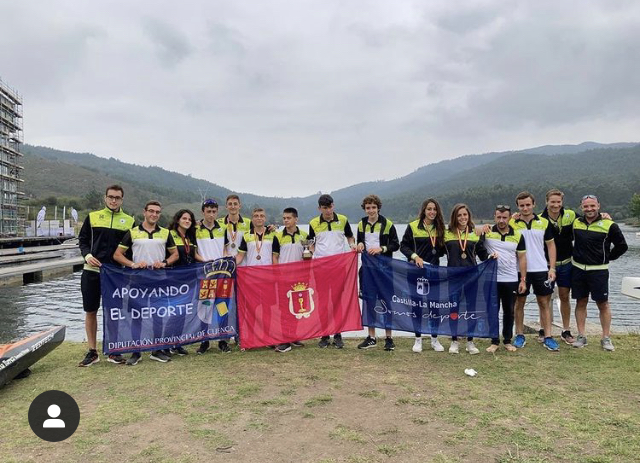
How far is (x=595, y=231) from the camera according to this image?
6.45 meters

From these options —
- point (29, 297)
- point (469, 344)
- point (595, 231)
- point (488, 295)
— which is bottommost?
point (29, 297)

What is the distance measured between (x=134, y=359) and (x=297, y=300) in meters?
2.56

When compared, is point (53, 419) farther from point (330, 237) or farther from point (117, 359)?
point (330, 237)

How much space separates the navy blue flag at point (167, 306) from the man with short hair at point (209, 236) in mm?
280

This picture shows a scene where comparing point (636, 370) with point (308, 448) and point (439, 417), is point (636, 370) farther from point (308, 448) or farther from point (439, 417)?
point (308, 448)

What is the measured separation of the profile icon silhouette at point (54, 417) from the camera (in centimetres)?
382

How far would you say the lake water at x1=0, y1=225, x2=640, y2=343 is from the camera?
13.6 metres

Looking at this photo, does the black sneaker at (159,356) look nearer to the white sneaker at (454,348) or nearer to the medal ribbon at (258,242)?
the medal ribbon at (258,242)

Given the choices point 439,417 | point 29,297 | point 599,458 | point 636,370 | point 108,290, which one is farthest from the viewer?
point 29,297

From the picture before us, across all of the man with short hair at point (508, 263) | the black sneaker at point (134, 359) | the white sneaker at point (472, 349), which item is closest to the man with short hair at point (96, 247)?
the black sneaker at point (134, 359)

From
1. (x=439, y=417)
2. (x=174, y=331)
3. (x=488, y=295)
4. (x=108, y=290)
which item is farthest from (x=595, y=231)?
(x=108, y=290)

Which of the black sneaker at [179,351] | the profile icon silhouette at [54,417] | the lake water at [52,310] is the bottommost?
the lake water at [52,310]

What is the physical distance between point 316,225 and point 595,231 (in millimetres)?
4308

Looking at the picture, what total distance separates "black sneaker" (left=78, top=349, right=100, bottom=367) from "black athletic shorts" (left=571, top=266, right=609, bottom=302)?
7369 millimetres
